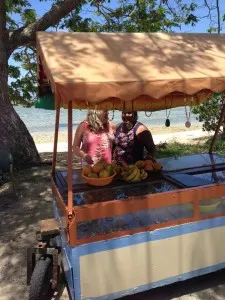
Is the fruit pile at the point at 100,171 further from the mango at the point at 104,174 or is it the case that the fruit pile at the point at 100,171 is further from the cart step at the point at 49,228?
the cart step at the point at 49,228

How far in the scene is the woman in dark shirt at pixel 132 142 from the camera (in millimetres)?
4277

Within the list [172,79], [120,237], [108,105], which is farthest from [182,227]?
[108,105]

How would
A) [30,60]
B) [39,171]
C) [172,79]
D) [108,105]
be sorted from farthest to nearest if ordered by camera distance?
[30,60] < [39,171] < [108,105] < [172,79]

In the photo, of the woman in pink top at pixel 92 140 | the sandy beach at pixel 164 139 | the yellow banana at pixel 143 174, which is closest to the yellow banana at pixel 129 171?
the yellow banana at pixel 143 174

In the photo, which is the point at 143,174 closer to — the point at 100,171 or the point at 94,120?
the point at 100,171

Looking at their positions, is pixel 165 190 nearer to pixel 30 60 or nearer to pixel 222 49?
pixel 222 49

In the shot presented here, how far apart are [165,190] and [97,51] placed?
1538 mm

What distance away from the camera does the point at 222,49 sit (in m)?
3.49

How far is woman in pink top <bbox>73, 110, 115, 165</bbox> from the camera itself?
13.8 feet

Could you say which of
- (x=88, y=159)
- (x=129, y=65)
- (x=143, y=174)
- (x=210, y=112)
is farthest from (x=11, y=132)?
(x=210, y=112)

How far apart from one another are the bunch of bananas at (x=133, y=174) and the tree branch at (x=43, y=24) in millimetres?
6122

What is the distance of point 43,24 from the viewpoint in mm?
8414

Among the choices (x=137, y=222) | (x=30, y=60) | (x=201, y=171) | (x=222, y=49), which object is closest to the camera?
(x=137, y=222)

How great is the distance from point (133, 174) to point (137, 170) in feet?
0.28
